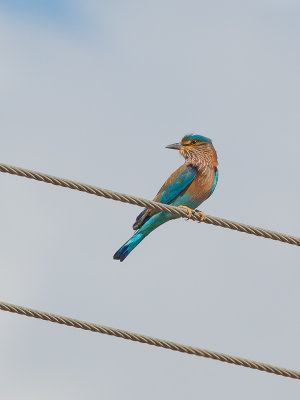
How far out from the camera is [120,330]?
7.03m

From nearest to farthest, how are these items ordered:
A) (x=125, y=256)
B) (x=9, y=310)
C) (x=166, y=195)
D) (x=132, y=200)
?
(x=9, y=310) → (x=132, y=200) → (x=125, y=256) → (x=166, y=195)

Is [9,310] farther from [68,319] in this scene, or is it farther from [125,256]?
[125,256]

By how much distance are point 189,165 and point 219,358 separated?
498 centimetres

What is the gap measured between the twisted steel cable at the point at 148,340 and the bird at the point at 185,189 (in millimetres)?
3819

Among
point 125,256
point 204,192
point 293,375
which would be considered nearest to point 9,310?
point 293,375

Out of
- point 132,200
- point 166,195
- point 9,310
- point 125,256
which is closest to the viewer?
point 9,310

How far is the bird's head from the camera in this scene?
12.2 metres

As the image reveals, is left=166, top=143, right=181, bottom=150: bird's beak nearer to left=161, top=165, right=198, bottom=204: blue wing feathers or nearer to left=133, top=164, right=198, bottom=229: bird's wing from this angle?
left=133, top=164, right=198, bottom=229: bird's wing

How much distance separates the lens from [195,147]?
1242 centimetres

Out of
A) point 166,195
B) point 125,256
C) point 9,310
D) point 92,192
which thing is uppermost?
point 166,195

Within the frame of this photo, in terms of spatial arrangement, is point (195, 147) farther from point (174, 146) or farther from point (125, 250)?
point (125, 250)

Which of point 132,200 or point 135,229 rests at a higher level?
point 135,229

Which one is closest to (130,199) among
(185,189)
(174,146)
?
(185,189)

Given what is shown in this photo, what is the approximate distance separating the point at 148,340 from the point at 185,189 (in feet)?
15.5
